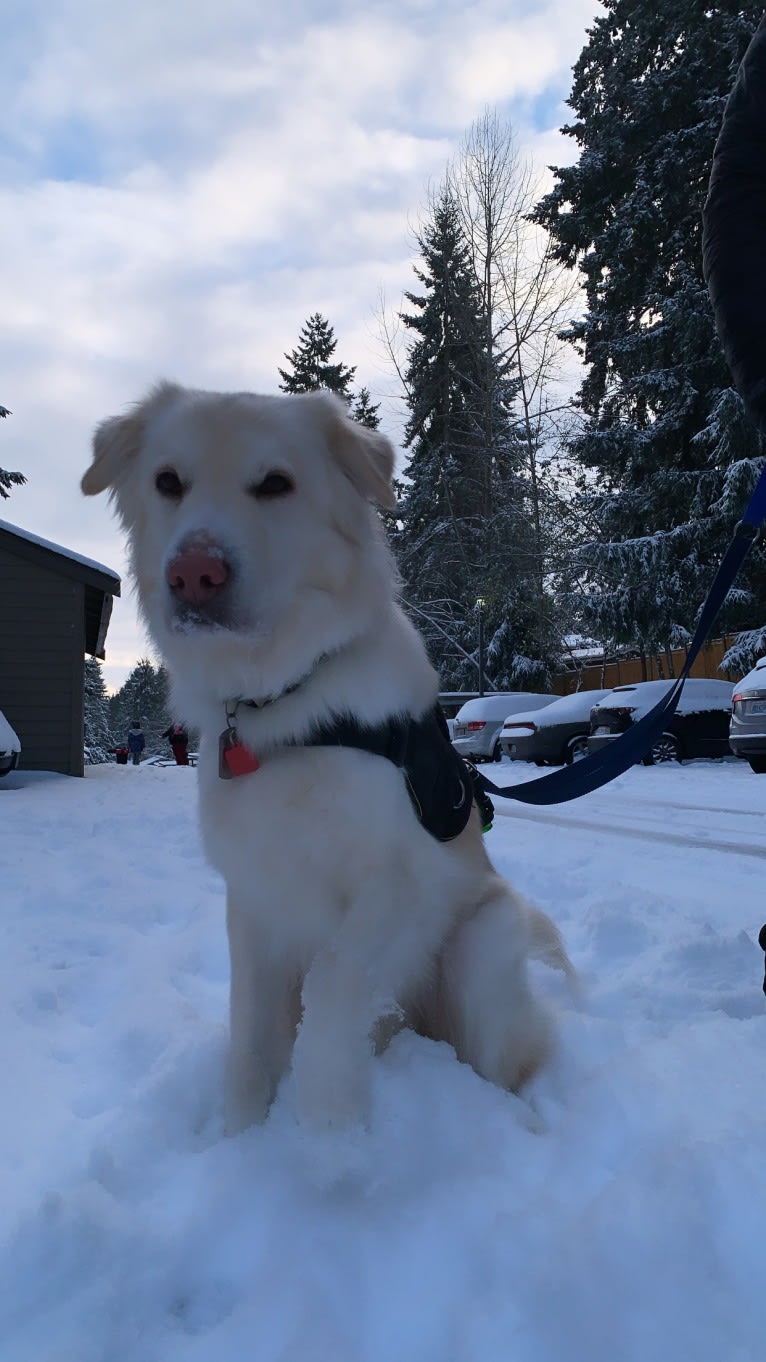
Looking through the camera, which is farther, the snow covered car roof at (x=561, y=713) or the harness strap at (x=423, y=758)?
the snow covered car roof at (x=561, y=713)

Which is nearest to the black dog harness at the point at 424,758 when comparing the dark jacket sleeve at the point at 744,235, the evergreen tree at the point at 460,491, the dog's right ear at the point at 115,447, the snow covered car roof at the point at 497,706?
the dog's right ear at the point at 115,447

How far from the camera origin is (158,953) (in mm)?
3393

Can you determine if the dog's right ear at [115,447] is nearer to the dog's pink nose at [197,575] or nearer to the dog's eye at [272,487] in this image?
the dog's eye at [272,487]

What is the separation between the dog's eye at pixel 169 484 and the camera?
208cm

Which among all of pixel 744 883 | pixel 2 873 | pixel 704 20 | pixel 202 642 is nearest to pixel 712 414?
pixel 704 20

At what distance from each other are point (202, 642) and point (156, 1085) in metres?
1.09

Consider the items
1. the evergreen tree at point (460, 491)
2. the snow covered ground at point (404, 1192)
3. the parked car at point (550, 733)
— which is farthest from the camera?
the evergreen tree at point (460, 491)

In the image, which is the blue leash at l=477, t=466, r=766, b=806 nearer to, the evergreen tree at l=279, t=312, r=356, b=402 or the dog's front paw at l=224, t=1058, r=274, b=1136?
the dog's front paw at l=224, t=1058, r=274, b=1136

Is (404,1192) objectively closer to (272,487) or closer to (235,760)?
(235,760)

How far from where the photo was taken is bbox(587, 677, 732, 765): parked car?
1412cm

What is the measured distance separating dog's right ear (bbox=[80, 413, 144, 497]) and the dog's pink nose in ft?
2.11

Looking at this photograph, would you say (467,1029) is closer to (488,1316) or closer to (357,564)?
(488,1316)

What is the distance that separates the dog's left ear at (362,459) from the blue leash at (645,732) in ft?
2.93

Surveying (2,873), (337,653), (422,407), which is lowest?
(2,873)
